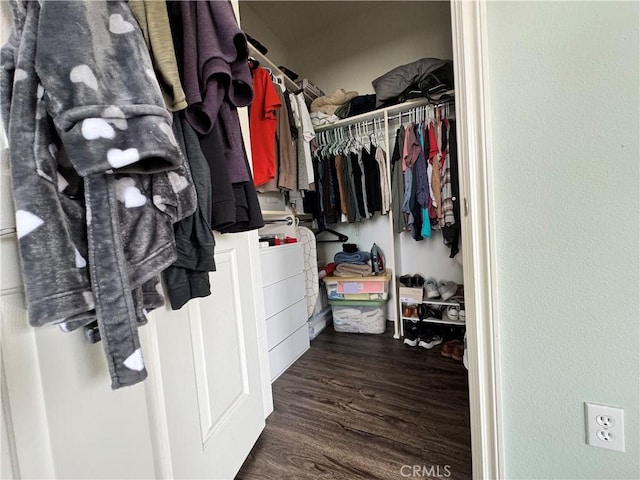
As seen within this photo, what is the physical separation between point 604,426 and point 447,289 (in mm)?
1363

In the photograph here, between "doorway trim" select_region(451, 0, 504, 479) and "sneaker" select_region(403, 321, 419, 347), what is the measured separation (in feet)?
3.70

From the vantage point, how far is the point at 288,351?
170cm

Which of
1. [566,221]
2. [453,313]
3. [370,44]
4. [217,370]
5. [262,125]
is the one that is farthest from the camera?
[370,44]

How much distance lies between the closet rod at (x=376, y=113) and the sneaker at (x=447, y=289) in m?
1.34

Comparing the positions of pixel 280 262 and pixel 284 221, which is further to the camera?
pixel 284 221

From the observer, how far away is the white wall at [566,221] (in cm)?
61

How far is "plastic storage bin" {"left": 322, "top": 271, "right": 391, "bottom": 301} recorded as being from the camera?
2.04 meters

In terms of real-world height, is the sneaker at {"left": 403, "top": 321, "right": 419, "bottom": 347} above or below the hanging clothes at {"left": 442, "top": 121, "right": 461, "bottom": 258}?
below

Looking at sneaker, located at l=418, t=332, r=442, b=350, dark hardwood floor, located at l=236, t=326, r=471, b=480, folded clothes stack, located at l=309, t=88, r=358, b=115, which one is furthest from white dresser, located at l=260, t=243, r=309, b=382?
folded clothes stack, located at l=309, t=88, r=358, b=115

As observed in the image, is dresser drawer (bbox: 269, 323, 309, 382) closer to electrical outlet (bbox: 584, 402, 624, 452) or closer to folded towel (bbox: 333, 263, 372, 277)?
folded towel (bbox: 333, 263, 372, 277)

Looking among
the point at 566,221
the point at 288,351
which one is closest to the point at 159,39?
the point at 566,221

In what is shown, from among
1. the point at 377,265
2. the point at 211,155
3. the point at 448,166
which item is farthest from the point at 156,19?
the point at 377,265

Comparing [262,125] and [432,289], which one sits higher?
[262,125]

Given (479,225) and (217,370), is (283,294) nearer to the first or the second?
(217,370)
